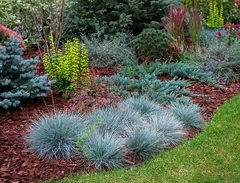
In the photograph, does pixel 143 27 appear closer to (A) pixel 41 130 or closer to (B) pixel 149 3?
(B) pixel 149 3

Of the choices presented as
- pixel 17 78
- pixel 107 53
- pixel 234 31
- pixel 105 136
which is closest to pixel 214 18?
pixel 234 31

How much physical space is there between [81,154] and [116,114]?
91 cm

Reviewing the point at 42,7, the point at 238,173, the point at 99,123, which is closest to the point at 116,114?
the point at 99,123

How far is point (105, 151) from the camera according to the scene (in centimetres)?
471

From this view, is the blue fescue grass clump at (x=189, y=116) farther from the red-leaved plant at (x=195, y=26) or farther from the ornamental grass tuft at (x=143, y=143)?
the red-leaved plant at (x=195, y=26)

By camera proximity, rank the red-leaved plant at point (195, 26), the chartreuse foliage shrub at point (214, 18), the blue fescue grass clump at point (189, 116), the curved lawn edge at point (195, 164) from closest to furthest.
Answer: the curved lawn edge at point (195, 164) → the blue fescue grass clump at point (189, 116) → the red-leaved plant at point (195, 26) → the chartreuse foliage shrub at point (214, 18)

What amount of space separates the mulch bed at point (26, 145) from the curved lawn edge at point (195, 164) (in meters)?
0.21

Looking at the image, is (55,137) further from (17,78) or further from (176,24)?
(176,24)

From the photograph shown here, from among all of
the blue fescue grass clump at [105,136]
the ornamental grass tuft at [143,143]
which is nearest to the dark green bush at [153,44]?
the blue fescue grass clump at [105,136]

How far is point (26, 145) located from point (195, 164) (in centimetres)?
194

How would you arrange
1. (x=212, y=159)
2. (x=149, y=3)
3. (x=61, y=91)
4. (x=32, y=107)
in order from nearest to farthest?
(x=212, y=159), (x=32, y=107), (x=61, y=91), (x=149, y=3)

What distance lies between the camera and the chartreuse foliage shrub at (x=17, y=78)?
20.1 ft

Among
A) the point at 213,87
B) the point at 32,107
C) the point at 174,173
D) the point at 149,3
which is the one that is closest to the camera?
the point at 174,173

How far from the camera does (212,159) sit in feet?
16.1
